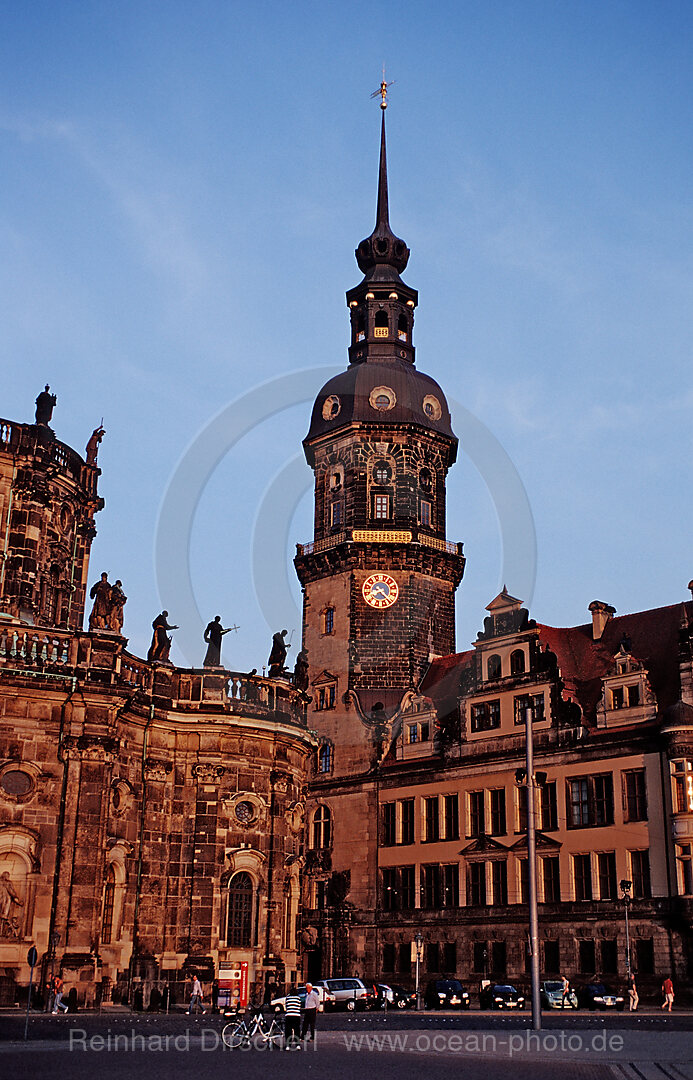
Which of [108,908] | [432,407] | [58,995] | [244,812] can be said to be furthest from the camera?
[432,407]

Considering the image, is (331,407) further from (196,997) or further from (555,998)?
(196,997)

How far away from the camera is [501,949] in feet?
208

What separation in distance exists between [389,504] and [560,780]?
78.6 ft

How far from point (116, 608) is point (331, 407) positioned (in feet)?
138

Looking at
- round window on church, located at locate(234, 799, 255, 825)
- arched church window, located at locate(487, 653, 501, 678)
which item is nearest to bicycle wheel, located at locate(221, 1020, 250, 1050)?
round window on church, located at locate(234, 799, 255, 825)

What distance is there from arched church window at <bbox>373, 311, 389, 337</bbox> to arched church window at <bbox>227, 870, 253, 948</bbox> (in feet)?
156

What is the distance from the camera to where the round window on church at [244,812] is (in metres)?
46.4

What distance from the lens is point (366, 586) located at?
78.0m

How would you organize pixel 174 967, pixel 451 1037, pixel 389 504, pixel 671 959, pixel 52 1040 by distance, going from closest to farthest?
1. pixel 52 1040
2. pixel 451 1037
3. pixel 174 967
4. pixel 671 959
5. pixel 389 504

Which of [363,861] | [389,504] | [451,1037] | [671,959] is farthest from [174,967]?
[389,504]

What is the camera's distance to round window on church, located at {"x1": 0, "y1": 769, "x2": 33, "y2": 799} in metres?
39.9

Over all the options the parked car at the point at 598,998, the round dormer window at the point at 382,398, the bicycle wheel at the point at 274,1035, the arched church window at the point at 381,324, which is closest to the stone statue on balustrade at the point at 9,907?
the bicycle wheel at the point at 274,1035

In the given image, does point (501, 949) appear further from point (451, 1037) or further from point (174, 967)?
point (451, 1037)

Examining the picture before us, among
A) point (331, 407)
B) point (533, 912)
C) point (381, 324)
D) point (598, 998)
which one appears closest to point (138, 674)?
point (533, 912)
